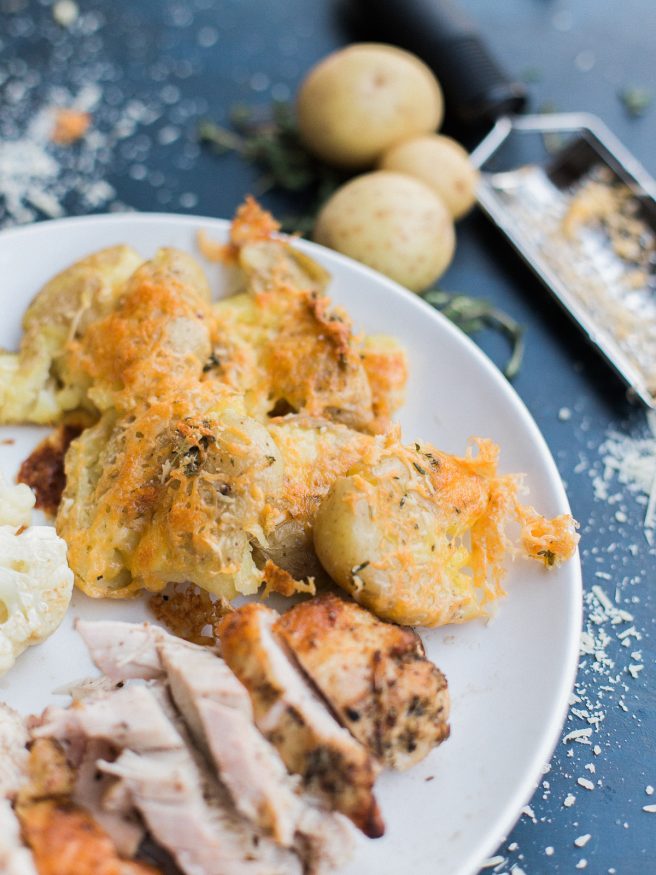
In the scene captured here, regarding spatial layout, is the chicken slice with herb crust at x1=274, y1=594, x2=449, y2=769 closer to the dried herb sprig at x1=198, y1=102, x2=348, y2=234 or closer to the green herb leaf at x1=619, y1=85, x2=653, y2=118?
the dried herb sprig at x1=198, y1=102, x2=348, y2=234

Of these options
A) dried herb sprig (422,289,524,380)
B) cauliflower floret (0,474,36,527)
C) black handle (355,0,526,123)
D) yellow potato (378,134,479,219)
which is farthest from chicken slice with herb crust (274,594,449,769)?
black handle (355,0,526,123)

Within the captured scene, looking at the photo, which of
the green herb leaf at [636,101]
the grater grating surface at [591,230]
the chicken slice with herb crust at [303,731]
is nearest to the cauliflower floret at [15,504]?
the chicken slice with herb crust at [303,731]

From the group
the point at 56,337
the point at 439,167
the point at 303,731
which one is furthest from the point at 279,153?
the point at 303,731

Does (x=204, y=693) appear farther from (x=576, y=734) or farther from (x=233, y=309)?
(x=233, y=309)

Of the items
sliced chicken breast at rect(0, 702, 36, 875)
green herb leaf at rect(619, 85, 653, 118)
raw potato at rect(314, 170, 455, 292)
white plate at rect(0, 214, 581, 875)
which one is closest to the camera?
sliced chicken breast at rect(0, 702, 36, 875)

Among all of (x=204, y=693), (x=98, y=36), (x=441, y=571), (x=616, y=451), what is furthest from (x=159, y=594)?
(x=98, y=36)

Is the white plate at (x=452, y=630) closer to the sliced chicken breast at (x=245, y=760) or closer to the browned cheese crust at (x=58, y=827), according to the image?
the sliced chicken breast at (x=245, y=760)
